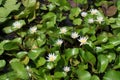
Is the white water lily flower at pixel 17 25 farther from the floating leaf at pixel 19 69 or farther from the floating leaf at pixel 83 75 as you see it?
the floating leaf at pixel 83 75

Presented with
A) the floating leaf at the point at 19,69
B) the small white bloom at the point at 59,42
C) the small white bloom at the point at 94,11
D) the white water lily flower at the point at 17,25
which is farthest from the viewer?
the small white bloom at the point at 94,11

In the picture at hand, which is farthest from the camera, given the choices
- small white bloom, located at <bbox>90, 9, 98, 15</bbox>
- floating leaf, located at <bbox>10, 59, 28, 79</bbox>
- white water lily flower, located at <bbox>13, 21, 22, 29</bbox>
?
small white bloom, located at <bbox>90, 9, 98, 15</bbox>

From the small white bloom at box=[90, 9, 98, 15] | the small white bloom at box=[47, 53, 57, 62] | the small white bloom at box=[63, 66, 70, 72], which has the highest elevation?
the small white bloom at box=[90, 9, 98, 15]

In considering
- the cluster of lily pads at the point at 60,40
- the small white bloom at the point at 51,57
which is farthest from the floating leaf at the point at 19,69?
the small white bloom at the point at 51,57

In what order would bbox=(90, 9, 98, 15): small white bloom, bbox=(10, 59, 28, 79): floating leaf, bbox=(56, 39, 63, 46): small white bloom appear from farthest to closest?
bbox=(90, 9, 98, 15): small white bloom < bbox=(56, 39, 63, 46): small white bloom < bbox=(10, 59, 28, 79): floating leaf

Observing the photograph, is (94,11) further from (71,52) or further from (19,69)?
(19,69)

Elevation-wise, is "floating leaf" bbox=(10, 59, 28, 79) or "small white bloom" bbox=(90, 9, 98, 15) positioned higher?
"small white bloom" bbox=(90, 9, 98, 15)

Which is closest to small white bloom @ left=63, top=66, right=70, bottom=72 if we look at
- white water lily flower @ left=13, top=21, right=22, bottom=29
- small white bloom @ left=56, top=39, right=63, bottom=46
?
small white bloom @ left=56, top=39, right=63, bottom=46

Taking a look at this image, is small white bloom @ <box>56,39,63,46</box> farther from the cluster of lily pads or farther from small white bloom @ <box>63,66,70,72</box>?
small white bloom @ <box>63,66,70,72</box>

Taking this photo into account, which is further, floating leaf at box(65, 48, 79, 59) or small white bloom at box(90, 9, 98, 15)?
small white bloom at box(90, 9, 98, 15)
